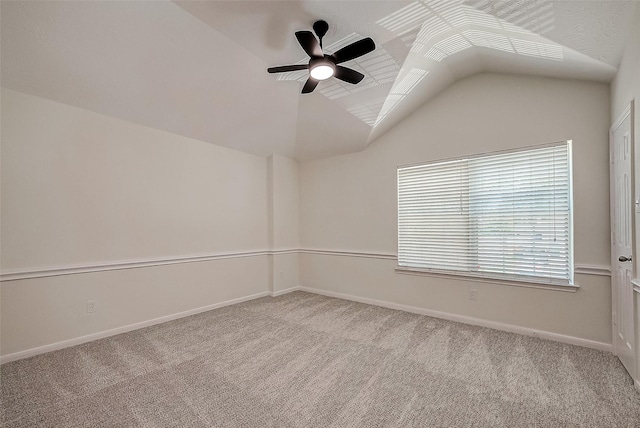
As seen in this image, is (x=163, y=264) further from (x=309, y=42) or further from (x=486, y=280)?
(x=486, y=280)

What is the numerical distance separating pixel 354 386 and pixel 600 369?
2100 mm

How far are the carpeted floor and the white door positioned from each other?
0.24 metres

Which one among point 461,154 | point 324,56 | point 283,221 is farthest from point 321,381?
point 283,221

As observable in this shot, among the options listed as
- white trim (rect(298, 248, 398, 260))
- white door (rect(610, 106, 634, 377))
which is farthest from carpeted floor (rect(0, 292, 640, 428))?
white trim (rect(298, 248, 398, 260))

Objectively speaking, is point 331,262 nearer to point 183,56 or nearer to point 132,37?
point 183,56

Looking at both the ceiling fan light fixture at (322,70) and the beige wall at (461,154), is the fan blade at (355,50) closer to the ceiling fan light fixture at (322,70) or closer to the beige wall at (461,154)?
the ceiling fan light fixture at (322,70)

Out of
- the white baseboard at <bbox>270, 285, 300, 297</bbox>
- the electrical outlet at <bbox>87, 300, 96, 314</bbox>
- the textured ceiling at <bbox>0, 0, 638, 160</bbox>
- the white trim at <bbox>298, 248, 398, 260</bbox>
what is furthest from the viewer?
the white baseboard at <bbox>270, 285, 300, 297</bbox>

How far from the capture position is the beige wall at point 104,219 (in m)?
2.65

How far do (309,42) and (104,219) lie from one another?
2886 mm

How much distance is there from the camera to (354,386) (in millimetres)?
2172

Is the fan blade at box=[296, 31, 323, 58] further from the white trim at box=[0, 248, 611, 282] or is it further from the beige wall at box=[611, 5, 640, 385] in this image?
the white trim at box=[0, 248, 611, 282]

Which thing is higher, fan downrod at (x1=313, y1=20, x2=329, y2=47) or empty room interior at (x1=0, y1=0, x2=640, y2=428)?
fan downrod at (x1=313, y1=20, x2=329, y2=47)

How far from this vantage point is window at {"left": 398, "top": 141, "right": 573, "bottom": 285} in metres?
2.99

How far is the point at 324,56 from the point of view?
2.37 m
